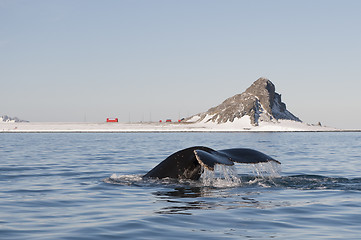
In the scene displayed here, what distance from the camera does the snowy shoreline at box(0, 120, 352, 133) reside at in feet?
407

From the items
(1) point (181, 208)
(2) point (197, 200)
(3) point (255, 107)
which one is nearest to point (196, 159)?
(2) point (197, 200)

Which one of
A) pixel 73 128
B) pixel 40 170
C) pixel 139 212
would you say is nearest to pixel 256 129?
pixel 73 128

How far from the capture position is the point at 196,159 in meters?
11.6

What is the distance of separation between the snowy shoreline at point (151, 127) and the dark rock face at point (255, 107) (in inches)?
157

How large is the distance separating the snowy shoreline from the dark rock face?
3988 mm

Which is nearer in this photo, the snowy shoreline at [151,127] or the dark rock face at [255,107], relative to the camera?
the snowy shoreline at [151,127]

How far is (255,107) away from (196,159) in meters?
136

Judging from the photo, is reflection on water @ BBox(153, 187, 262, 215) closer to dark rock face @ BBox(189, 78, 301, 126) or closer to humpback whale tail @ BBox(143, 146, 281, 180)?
humpback whale tail @ BBox(143, 146, 281, 180)

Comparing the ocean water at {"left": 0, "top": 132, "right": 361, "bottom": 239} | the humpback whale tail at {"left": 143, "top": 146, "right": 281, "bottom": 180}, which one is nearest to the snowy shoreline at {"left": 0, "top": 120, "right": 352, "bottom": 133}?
the ocean water at {"left": 0, "top": 132, "right": 361, "bottom": 239}

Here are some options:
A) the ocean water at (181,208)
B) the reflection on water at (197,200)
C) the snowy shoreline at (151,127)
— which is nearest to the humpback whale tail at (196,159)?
the ocean water at (181,208)

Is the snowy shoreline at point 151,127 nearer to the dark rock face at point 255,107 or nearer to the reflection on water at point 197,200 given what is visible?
the dark rock face at point 255,107

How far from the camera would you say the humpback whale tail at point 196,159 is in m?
10.1

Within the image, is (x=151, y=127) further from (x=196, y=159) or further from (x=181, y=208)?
(x=181, y=208)

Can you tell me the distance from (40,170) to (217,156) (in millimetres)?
9857
